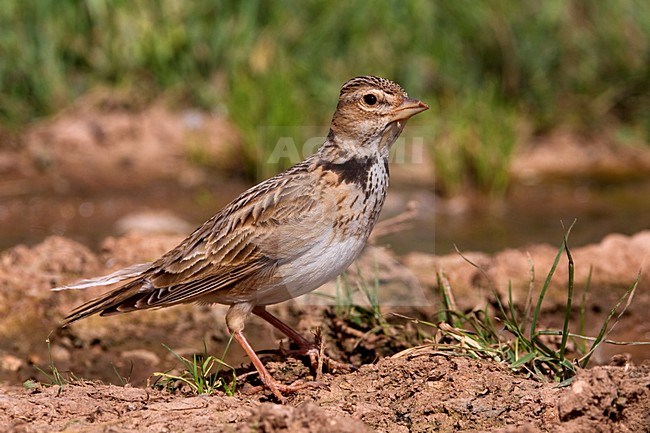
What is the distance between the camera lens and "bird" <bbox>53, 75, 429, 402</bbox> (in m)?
5.04

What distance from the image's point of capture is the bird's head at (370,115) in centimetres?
527

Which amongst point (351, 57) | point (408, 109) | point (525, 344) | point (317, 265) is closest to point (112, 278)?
point (317, 265)

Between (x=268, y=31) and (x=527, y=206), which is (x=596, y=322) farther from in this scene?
(x=268, y=31)

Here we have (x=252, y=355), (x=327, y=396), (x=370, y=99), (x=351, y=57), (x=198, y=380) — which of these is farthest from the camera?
(x=351, y=57)

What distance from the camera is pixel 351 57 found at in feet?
36.6

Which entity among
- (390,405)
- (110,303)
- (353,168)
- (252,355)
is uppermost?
(353,168)

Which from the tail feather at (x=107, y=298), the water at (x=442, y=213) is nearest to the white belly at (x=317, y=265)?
the tail feather at (x=107, y=298)

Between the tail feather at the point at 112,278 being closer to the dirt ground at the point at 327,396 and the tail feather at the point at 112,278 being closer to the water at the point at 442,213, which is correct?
the dirt ground at the point at 327,396

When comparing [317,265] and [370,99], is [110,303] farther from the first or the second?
[370,99]

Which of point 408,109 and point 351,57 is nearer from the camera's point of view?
point 408,109

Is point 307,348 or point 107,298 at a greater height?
point 107,298

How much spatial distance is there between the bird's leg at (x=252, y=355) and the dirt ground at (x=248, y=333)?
2.2 inches

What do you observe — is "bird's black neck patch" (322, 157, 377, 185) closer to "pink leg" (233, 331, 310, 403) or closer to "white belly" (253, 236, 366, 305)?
"white belly" (253, 236, 366, 305)

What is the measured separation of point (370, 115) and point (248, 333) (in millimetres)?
1820
